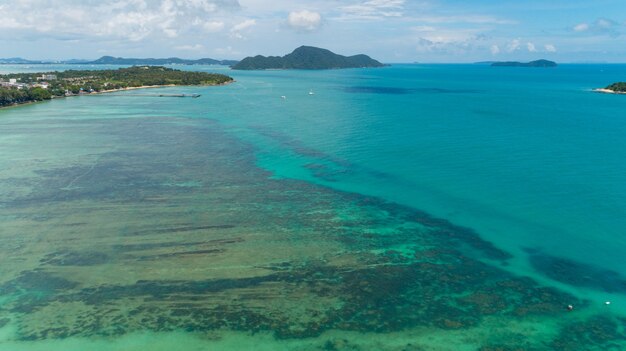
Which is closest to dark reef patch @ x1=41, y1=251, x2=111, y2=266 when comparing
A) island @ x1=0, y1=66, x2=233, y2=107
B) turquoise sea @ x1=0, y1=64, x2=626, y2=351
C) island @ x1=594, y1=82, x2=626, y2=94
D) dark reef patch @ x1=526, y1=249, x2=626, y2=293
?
turquoise sea @ x1=0, y1=64, x2=626, y2=351

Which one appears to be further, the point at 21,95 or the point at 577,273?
the point at 21,95

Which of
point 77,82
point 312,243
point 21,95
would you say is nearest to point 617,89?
point 312,243

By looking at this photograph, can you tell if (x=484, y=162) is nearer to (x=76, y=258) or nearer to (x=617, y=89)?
(x=76, y=258)

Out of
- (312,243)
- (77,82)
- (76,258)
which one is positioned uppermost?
(77,82)

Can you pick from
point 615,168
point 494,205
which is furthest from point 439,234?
point 615,168

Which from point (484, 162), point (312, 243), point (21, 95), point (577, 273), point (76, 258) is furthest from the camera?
point (21, 95)

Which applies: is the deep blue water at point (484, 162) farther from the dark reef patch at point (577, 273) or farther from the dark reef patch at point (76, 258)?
the dark reef patch at point (76, 258)

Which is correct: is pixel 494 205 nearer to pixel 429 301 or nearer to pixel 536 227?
pixel 536 227
